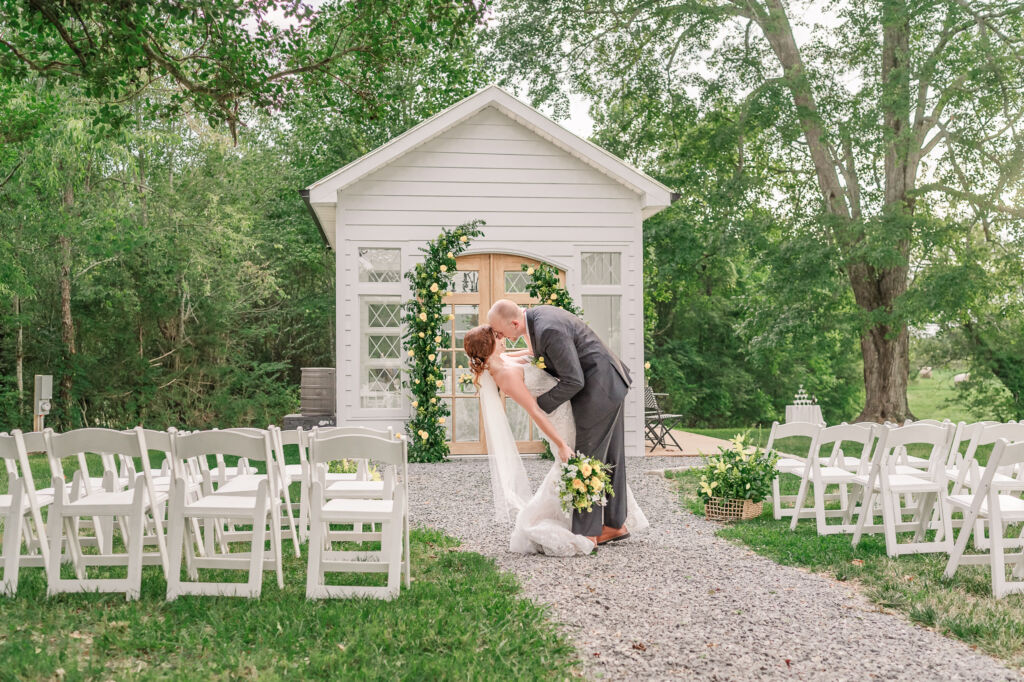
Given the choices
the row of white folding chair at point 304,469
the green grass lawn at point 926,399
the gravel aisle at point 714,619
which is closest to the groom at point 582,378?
the gravel aisle at point 714,619

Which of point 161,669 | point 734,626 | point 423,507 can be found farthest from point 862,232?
point 161,669

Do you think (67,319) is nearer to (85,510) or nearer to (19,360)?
(19,360)

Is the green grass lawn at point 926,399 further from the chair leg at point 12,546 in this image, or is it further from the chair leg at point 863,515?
the chair leg at point 12,546

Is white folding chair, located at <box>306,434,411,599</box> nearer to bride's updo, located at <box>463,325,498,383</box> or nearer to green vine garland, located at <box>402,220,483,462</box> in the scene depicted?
bride's updo, located at <box>463,325,498,383</box>

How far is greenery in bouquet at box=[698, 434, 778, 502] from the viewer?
748 centimetres

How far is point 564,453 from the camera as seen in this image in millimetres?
5922

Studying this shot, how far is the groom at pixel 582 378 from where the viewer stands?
585 centimetres

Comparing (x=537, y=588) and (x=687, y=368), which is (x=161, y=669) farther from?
(x=687, y=368)

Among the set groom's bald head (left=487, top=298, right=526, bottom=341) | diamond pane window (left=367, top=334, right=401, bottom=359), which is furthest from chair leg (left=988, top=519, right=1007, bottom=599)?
diamond pane window (left=367, top=334, right=401, bottom=359)

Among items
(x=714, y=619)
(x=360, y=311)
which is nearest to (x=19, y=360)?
(x=360, y=311)

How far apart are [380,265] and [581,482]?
6993mm

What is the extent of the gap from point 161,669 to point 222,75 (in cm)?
509

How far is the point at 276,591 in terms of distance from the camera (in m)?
4.88

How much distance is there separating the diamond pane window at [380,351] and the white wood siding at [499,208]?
14 cm
